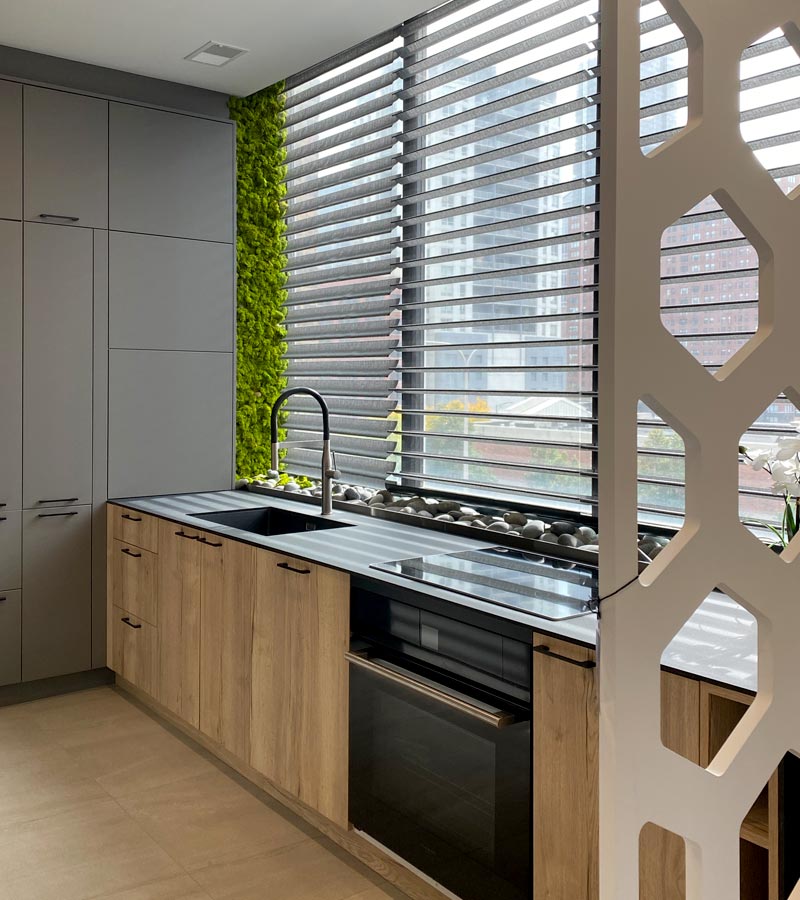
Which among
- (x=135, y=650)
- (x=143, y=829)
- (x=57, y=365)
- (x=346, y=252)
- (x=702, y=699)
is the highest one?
(x=346, y=252)

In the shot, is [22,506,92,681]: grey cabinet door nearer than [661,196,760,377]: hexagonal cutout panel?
No

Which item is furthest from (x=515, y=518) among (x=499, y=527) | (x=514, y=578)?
(x=514, y=578)

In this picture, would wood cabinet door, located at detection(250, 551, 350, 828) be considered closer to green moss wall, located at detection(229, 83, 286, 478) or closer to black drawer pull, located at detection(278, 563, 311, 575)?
black drawer pull, located at detection(278, 563, 311, 575)

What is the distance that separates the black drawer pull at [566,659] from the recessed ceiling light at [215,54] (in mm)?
2738

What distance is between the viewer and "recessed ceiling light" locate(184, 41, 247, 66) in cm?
356

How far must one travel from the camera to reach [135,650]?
145 inches

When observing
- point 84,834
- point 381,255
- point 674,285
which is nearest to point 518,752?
point 674,285

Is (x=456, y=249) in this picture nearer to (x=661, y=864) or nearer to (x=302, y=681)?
(x=302, y=681)

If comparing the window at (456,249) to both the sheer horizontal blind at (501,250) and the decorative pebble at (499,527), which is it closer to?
the sheer horizontal blind at (501,250)

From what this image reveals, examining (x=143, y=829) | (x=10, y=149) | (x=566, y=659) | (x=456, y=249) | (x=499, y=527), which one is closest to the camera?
(x=566, y=659)

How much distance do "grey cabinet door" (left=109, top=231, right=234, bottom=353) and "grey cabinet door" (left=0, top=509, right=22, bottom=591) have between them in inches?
31.8

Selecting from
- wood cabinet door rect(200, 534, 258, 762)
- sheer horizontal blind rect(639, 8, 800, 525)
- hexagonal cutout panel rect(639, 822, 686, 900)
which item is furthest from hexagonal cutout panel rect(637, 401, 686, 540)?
wood cabinet door rect(200, 534, 258, 762)

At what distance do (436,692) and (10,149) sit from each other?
2.75 m

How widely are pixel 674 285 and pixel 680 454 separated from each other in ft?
1.49
